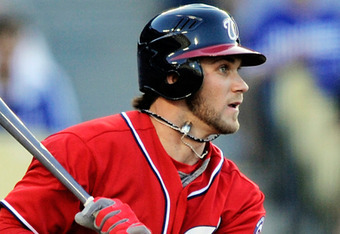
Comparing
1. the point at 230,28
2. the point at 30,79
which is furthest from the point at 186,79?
the point at 30,79

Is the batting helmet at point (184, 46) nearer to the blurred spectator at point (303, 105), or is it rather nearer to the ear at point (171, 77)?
the ear at point (171, 77)

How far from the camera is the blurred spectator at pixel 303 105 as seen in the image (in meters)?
5.35

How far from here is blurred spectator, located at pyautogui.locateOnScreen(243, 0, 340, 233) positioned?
5.35m

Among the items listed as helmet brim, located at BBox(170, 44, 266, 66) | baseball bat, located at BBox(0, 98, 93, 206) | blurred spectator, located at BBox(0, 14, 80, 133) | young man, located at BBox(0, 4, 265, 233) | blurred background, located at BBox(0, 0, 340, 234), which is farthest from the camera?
blurred background, located at BBox(0, 0, 340, 234)

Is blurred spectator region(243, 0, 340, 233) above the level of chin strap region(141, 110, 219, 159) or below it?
below

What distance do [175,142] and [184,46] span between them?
397 mm

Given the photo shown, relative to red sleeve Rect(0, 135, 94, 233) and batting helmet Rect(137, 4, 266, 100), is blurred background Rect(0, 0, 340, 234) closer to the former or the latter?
batting helmet Rect(137, 4, 266, 100)

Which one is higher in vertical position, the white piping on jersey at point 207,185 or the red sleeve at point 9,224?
the red sleeve at point 9,224

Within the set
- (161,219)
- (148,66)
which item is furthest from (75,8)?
(161,219)

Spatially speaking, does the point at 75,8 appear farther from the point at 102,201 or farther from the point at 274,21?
the point at 102,201

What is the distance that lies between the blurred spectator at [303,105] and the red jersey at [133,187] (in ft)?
6.55

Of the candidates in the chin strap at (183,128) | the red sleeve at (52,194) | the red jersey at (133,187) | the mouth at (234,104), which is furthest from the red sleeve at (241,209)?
the red sleeve at (52,194)

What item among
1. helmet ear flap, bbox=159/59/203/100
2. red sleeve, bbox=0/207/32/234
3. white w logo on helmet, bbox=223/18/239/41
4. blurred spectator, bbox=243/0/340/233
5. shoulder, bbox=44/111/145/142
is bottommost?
blurred spectator, bbox=243/0/340/233

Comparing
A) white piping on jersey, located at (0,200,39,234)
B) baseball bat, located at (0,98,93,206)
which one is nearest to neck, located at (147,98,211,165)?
baseball bat, located at (0,98,93,206)
